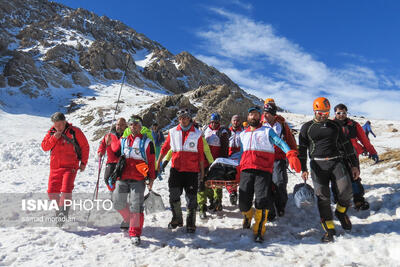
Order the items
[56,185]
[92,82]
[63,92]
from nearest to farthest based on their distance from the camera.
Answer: [56,185], [63,92], [92,82]

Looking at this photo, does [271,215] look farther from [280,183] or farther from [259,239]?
[259,239]

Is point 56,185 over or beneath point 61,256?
over

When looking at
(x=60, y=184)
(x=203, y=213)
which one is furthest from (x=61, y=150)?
(x=203, y=213)

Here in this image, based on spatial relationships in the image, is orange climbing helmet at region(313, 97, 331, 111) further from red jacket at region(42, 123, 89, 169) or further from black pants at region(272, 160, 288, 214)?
red jacket at region(42, 123, 89, 169)

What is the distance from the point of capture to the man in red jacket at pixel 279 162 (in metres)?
5.67

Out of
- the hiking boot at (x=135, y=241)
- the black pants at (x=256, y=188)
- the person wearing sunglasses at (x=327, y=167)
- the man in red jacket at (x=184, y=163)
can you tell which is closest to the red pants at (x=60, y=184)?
the hiking boot at (x=135, y=241)

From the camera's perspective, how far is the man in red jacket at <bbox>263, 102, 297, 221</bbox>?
5.67 meters

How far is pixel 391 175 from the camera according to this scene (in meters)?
7.64

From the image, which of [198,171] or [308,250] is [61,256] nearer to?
[198,171]

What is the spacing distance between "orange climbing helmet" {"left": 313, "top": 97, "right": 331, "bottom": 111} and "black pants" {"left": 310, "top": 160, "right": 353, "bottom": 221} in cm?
95

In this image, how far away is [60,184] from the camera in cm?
546

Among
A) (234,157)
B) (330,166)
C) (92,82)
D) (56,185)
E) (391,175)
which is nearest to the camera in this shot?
(330,166)

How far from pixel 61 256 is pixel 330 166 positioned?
15.2ft

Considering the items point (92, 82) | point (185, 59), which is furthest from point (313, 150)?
point (185, 59)
